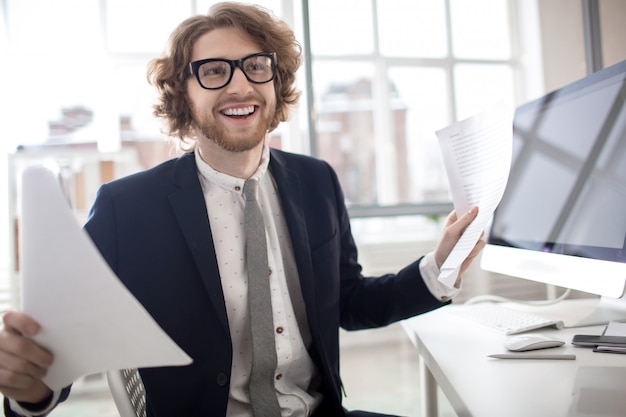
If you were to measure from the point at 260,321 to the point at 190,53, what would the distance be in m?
0.80

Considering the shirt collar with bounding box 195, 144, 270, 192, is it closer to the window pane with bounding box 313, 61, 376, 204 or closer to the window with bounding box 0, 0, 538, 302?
the window with bounding box 0, 0, 538, 302

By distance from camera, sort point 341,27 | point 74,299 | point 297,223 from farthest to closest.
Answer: point 341,27 < point 297,223 < point 74,299

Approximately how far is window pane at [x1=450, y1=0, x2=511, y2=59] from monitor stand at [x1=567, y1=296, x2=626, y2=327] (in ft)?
11.0

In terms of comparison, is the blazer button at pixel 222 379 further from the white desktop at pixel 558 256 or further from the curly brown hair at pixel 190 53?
the curly brown hair at pixel 190 53

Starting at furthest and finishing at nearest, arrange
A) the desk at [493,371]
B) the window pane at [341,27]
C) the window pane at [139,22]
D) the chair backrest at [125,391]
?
the window pane at [341,27] < the window pane at [139,22] < the chair backrest at [125,391] < the desk at [493,371]

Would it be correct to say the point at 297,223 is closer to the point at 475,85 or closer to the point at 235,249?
the point at 235,249

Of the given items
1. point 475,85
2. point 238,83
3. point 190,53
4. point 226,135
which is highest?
point 475,85

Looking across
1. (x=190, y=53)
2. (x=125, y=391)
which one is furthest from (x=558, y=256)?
(x=190, y=53)

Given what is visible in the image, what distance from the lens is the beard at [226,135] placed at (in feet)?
4.18

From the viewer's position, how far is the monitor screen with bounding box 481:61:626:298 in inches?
38.1

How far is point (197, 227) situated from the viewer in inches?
44.4

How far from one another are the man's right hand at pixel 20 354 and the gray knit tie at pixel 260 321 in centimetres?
50

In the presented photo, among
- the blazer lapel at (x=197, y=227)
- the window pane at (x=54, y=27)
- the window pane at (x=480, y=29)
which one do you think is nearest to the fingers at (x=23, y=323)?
the blazer lapel at (x=197, y=227)

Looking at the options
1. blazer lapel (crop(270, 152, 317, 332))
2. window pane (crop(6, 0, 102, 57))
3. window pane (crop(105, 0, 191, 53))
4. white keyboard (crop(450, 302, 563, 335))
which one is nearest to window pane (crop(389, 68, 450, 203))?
window pane (crop(105, 0, 191, 53))
